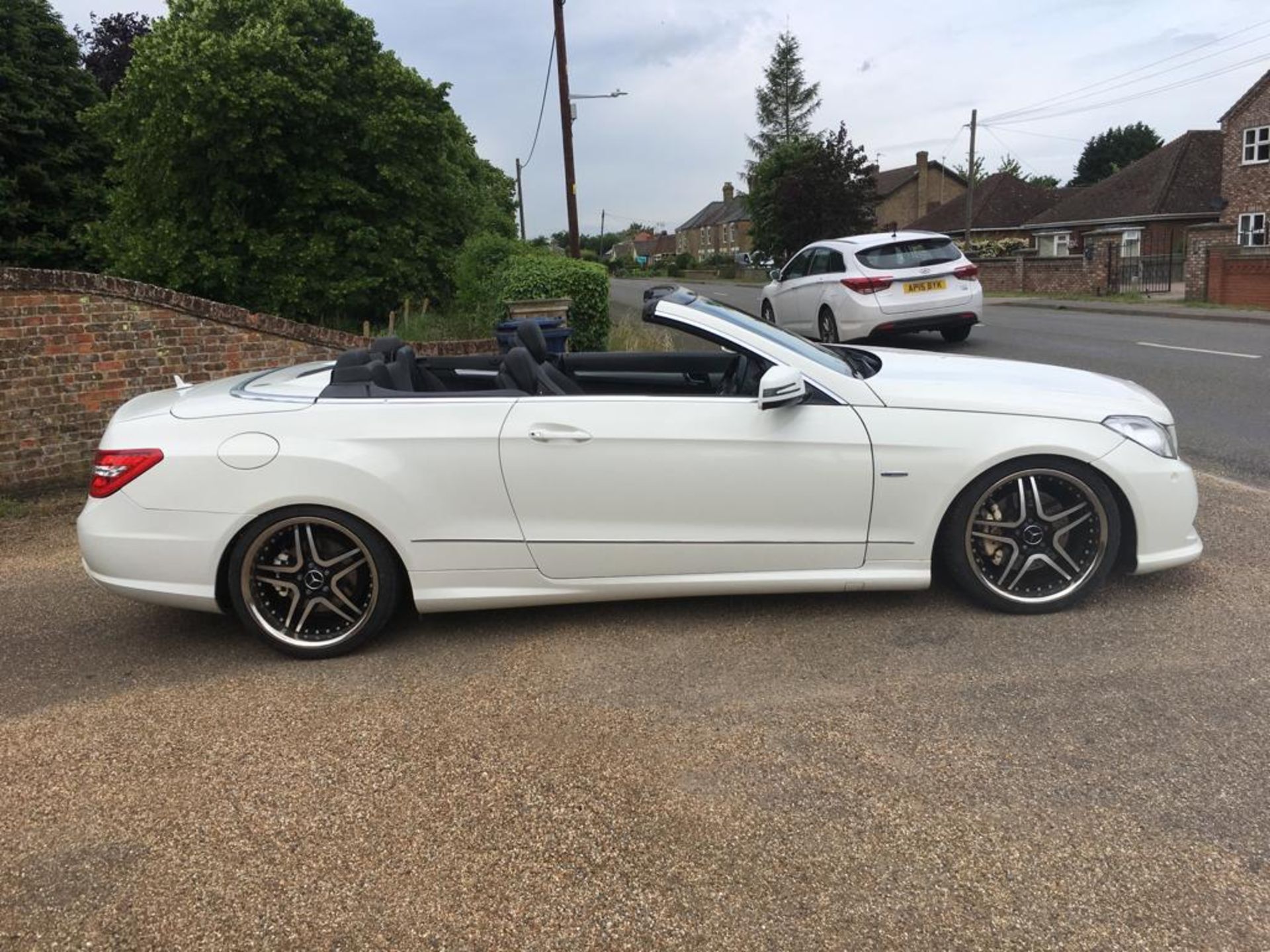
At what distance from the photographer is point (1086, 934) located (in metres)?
2.21

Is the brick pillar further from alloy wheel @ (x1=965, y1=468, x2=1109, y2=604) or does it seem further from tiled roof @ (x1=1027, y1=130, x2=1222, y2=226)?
alloy wheel @ (x1=965, y1=468, x2=1109, y2=604)

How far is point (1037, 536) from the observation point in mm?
3885

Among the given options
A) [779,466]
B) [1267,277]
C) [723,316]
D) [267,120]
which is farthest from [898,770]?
[1267,277]

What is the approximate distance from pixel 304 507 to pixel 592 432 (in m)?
1.14

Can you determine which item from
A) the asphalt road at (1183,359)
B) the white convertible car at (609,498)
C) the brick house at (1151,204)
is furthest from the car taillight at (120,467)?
the brick house at (1151,204)

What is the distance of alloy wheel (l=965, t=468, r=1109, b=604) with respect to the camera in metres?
3.86

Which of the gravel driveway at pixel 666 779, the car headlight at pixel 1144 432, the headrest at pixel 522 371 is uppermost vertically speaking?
the headrest at pixel 522 371

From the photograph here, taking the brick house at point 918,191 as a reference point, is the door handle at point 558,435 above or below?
below

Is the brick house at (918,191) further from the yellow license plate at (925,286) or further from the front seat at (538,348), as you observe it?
the front seat at (538,348)

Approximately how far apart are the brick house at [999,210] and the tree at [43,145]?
149ft

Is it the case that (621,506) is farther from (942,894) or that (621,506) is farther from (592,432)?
(942,894)

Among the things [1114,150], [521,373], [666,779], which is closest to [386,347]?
[521,373]

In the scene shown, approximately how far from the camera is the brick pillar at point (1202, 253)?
23781 millimetres

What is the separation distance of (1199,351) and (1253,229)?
98.8 ft
